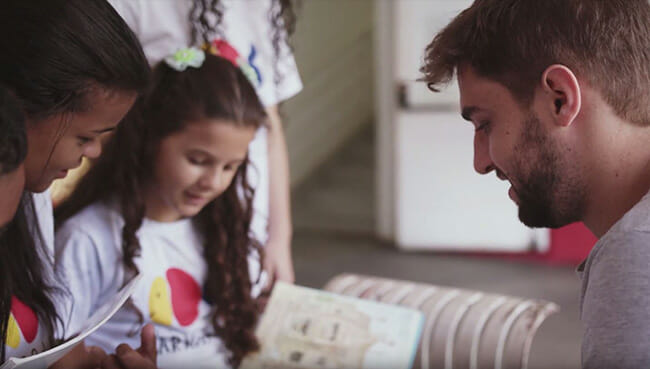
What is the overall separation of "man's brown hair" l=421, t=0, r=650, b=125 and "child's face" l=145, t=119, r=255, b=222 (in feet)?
1.97

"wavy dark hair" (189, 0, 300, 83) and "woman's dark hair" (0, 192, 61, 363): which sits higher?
"wavy dark hair" (189, 0, 300, 83)

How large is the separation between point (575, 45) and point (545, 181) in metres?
0.17

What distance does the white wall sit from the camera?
4.49m

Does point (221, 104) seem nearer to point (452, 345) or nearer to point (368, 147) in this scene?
point (452, 345)

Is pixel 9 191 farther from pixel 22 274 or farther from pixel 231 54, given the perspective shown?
pixel 231 54

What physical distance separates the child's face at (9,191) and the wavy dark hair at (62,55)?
0.02 metres

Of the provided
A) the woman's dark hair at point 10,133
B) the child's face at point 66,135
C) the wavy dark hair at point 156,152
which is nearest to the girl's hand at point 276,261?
the wavy dark hair at point 156,152

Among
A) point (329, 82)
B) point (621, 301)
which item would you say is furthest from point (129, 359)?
point (329, 82)

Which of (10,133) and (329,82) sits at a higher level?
(10,133)

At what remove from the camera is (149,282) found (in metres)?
1.39

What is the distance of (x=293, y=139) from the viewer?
4.69 m

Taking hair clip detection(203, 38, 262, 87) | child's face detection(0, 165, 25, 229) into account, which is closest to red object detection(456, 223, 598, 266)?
hair clip detection(203, 38, 262, 87)

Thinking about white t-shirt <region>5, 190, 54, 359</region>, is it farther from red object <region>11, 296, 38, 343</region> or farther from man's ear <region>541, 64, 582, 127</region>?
man's ear <region>541, 64, 582, 127</region>

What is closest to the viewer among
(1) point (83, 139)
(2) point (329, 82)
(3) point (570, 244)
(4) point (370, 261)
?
(1) point (83, 139)
